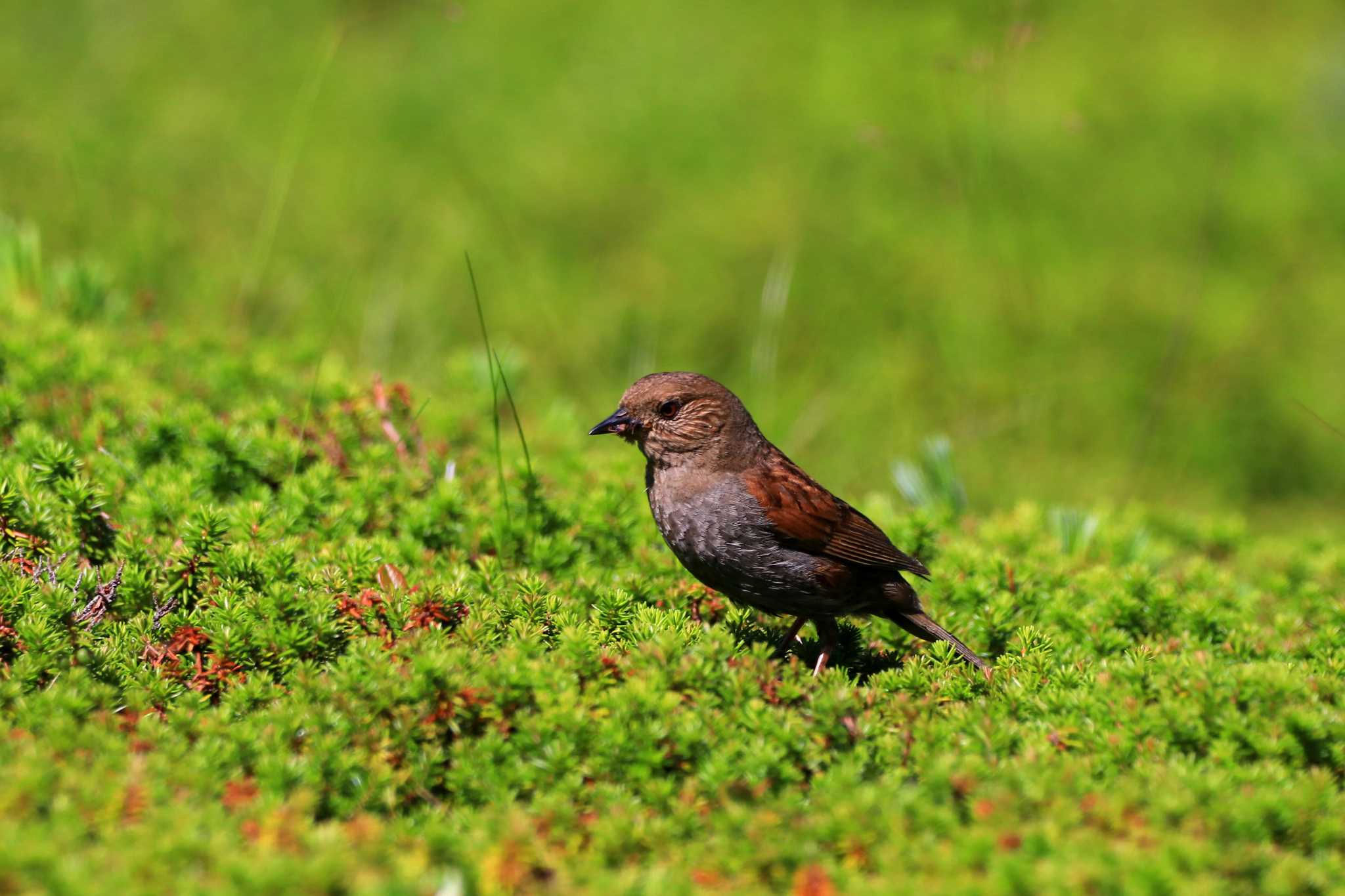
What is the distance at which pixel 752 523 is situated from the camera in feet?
14.3

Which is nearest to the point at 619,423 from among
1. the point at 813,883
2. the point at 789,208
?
the point at 813,883

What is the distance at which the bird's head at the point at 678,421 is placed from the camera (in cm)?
465

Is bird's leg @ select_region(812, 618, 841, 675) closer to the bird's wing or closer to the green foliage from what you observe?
the bird's wing

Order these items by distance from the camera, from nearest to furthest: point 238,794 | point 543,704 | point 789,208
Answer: point 238,794 → point 543,704 → point 789,208

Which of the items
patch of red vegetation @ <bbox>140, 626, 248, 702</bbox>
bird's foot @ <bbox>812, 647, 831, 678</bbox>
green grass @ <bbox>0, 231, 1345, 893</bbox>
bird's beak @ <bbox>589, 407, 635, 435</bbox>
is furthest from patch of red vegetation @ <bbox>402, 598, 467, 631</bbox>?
bird's foot @ <bbox>812, 647, 831, 678</bbox>

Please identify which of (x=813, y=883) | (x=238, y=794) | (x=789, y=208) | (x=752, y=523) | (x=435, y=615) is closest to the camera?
(x=813, y=883)

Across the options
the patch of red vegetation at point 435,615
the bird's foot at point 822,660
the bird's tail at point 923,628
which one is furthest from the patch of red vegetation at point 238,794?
the bird's tail at point 923,628

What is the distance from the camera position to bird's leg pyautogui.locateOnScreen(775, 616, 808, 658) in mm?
4351

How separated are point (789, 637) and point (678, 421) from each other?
884mm

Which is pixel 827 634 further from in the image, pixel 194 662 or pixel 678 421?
pixel 194 662

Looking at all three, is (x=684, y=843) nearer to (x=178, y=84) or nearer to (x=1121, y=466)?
(x=1121, y=466)

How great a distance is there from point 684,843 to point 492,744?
22.1 inches

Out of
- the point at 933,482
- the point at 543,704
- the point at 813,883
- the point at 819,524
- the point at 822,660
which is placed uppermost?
the point at 933,482

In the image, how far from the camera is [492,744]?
3217 millimetres
